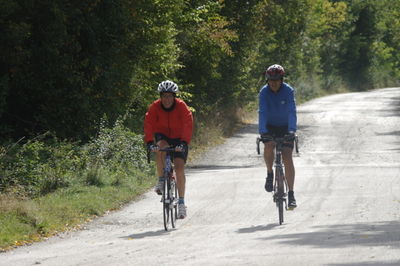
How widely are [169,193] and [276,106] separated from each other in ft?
6.26

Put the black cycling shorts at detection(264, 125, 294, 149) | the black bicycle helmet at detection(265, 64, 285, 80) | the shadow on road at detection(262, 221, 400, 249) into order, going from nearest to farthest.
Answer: the shadow on road at detection(262, 221, 400, 249) → the black bicycle helmet at detection(265, 64, 285, 80) → the black cycling shorts at detection(264, 125, 294, 149)

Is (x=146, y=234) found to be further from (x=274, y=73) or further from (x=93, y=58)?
(x=93, y=58)

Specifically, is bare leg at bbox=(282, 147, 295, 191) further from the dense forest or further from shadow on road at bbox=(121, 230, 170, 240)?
the dense forest

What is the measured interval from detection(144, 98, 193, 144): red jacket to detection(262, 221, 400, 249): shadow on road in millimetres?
2219

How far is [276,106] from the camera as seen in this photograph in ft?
42.3

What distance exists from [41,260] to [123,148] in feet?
31.4

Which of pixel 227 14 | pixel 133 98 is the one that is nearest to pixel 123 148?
pixel 133 98

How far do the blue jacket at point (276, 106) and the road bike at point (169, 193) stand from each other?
132 centimetres

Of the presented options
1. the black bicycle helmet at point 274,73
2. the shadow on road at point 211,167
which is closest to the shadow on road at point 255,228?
the black bicycle helmet at point 274,73

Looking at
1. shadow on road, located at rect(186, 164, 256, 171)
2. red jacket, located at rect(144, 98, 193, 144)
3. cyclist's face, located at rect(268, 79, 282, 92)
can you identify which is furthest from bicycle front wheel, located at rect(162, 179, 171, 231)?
shadow on road, located at rect(186, 164, 256, 171)

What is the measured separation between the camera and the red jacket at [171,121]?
12.6 metres

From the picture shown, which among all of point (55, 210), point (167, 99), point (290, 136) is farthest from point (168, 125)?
point (55, 210)

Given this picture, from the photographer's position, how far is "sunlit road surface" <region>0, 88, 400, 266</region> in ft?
31.4

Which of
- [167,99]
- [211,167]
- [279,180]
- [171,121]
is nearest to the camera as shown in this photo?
[167,99]
